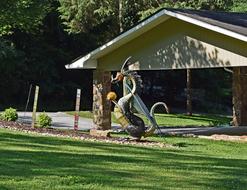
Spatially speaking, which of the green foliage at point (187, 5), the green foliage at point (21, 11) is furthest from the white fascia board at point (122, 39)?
the green foliage at point (187, 5)

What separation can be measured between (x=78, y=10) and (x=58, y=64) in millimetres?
8154

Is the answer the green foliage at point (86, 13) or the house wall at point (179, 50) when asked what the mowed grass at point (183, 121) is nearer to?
the house wall at point (179, 50)

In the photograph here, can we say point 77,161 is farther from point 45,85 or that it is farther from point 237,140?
point 45,85

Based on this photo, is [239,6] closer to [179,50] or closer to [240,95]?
[240,95]

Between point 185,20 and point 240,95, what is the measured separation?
6.79 meters

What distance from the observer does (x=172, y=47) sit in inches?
712

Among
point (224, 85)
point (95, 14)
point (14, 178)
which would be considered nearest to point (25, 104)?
point (95, 14)

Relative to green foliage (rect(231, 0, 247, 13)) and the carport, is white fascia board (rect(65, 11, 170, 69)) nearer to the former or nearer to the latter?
the carport

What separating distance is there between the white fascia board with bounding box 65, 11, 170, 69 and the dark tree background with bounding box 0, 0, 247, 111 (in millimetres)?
11394

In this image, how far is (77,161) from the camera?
32.8 feet

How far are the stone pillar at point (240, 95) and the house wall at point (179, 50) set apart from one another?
5.17 meters

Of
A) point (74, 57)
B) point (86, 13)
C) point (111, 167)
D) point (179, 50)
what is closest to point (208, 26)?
point (179, 50)

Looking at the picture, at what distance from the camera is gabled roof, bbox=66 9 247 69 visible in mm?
15727

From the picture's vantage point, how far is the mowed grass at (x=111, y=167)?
25.3 ft
